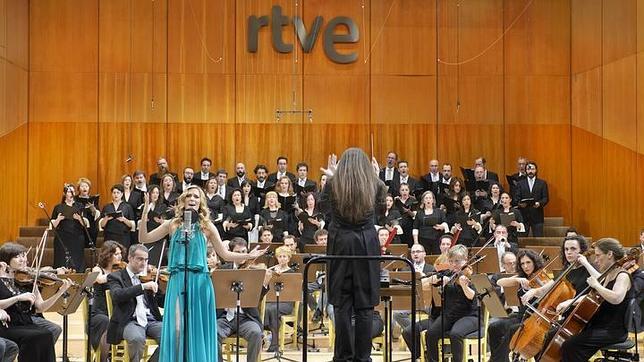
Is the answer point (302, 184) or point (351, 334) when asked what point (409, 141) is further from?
point (351, 334)

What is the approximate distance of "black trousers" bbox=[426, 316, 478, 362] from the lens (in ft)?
23.6

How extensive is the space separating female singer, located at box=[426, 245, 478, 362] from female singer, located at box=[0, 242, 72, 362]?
2.72 metres

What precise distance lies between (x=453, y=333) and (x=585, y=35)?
26.2ft

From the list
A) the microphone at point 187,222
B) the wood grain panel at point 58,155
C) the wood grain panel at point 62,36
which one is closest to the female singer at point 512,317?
the microphone at point 187,222

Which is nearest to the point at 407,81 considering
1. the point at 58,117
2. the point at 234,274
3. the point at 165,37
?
the point at 165,37

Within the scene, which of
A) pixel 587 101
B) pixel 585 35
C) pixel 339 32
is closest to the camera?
pixel 587 101

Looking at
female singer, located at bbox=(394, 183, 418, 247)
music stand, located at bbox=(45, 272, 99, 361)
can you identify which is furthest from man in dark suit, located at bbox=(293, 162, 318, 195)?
music stand, located at bbox=(45, 272, 99, 361)

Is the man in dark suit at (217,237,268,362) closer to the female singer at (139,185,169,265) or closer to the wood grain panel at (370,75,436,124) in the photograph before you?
the female singer at (139,185,169,265)

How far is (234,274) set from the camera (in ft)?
22.2

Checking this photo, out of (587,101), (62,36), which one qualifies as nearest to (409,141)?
(587,101)

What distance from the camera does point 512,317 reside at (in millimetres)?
7398

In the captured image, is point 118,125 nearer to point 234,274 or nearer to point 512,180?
point 512,180

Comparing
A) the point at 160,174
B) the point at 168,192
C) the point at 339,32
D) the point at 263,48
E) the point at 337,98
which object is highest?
the point at 339,32

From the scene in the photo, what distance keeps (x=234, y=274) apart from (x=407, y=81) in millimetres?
8251
